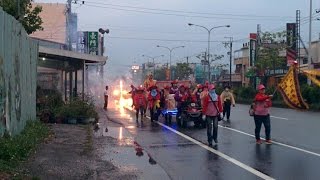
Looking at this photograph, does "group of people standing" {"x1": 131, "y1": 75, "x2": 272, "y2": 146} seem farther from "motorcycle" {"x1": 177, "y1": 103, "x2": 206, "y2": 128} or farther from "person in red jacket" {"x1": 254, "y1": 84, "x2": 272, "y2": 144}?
"motorcycle" {"x1": 177, "y1": 103, "x2": 206, "y2": 128}

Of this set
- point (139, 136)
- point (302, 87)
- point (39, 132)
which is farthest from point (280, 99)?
point (39, 132)

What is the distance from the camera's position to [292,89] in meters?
33.9

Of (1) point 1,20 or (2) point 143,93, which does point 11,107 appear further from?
(2) point 143,93

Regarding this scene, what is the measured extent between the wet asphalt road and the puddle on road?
20 centimetres

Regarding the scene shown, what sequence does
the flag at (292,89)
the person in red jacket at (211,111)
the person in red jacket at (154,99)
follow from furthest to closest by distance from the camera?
the flag at (292,89) → the person in red jacket at (154,99) → the person in red jacket at (211,111)

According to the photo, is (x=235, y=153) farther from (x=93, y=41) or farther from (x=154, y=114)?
(x=93, y=41)

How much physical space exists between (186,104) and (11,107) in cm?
938

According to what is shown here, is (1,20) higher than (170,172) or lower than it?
higher

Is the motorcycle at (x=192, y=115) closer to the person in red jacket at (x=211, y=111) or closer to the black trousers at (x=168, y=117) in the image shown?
Result: the black trousers at (x=168, y=117)

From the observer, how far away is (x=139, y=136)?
17.2m

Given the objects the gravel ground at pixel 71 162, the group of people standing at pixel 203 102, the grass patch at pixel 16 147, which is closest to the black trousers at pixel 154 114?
the group of people standing at pixel 203 102

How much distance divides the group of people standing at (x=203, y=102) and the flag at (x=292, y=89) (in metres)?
8.42

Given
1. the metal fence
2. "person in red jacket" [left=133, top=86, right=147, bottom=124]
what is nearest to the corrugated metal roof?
"person in red jacket" [left=133, top=86, right=147, bottom=124]

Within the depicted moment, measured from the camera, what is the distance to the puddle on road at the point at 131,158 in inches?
404
